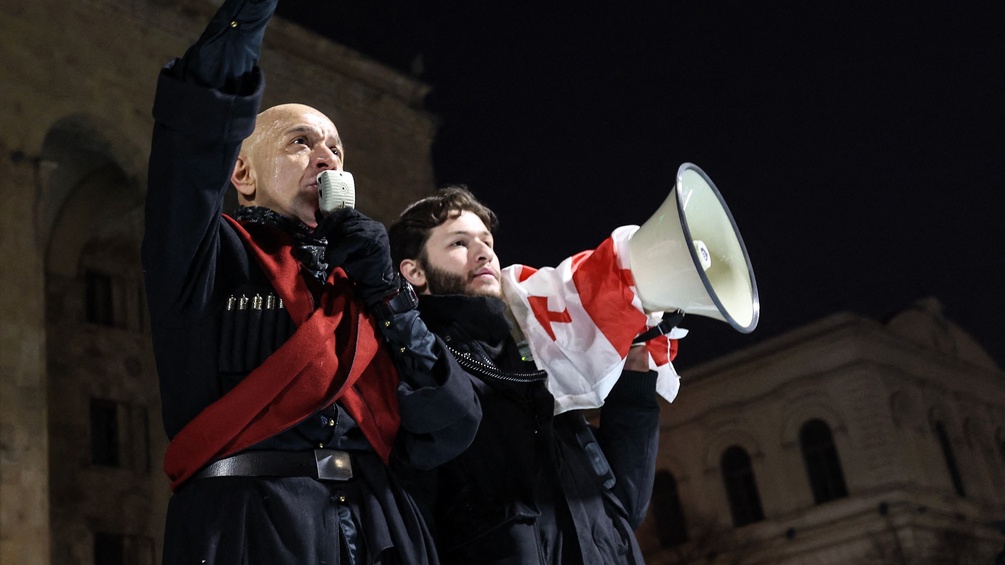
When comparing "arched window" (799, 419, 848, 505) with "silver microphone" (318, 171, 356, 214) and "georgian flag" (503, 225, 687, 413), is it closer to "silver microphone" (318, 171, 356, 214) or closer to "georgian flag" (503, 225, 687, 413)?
"georgian flag" (503, 225, 687, 413)

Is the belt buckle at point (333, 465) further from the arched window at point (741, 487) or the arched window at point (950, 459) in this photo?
the arched window at point (950, 459)

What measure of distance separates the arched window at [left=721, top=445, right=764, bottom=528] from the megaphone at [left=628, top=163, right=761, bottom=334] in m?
25.8

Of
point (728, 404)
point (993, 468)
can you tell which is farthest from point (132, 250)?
point (993, 468)

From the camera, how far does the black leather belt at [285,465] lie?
7.07 ft

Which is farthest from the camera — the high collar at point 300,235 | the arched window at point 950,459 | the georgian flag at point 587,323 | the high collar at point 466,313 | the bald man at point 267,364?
the arched window at point 950,459

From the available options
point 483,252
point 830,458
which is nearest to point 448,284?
point 483,252

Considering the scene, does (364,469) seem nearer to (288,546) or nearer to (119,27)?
(288,546)

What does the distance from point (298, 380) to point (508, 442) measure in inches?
36.1

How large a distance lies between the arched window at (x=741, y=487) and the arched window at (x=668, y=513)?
142cm

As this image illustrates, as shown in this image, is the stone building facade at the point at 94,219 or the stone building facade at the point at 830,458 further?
the stone building facade at the point at 830,458

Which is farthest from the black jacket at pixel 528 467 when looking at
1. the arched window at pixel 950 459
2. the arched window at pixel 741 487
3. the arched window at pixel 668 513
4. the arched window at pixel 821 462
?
the arched window at pixel 950 459

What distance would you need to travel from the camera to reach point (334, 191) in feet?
7.75

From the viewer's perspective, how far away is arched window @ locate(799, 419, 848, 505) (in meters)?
27.4

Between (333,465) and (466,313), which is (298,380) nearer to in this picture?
(333,465)
